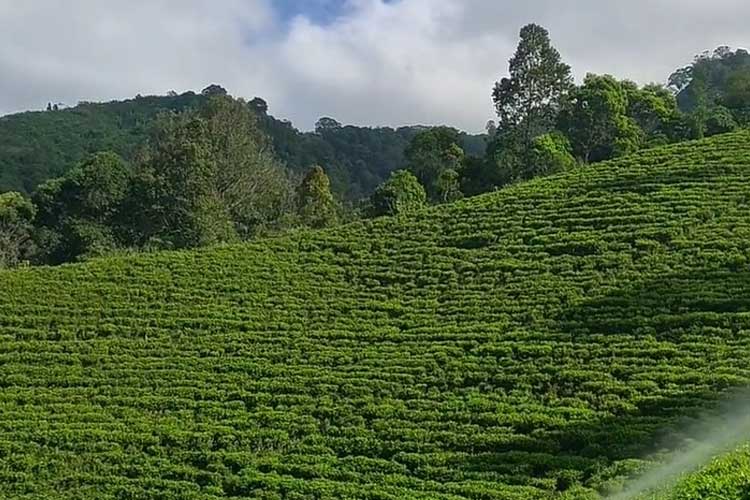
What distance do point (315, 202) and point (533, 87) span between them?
12226 millimetres

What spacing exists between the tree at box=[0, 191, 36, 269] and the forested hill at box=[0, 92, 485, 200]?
17.9 meters

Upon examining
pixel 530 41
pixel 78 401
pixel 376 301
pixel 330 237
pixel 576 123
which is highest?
pixel 530 41

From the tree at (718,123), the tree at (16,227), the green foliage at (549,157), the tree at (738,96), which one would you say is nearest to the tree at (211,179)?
the tree at (16,227)

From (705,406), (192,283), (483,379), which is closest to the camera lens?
(705,406)

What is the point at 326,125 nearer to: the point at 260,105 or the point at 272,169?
the point at 260,105

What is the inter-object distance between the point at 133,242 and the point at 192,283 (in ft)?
54.5

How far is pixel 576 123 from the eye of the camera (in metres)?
44.6

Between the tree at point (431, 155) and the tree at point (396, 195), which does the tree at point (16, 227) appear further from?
the tree at point (431, 155)

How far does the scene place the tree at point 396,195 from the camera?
41.2 m

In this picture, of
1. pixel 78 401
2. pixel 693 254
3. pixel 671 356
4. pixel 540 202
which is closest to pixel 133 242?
pixel 540 202

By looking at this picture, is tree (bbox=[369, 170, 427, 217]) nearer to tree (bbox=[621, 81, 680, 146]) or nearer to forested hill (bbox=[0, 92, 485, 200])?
tree (bbox=[621, 81, 680, 146])

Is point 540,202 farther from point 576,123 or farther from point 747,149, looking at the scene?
point 576,123

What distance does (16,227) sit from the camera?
138 ft

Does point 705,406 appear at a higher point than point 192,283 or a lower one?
lower
